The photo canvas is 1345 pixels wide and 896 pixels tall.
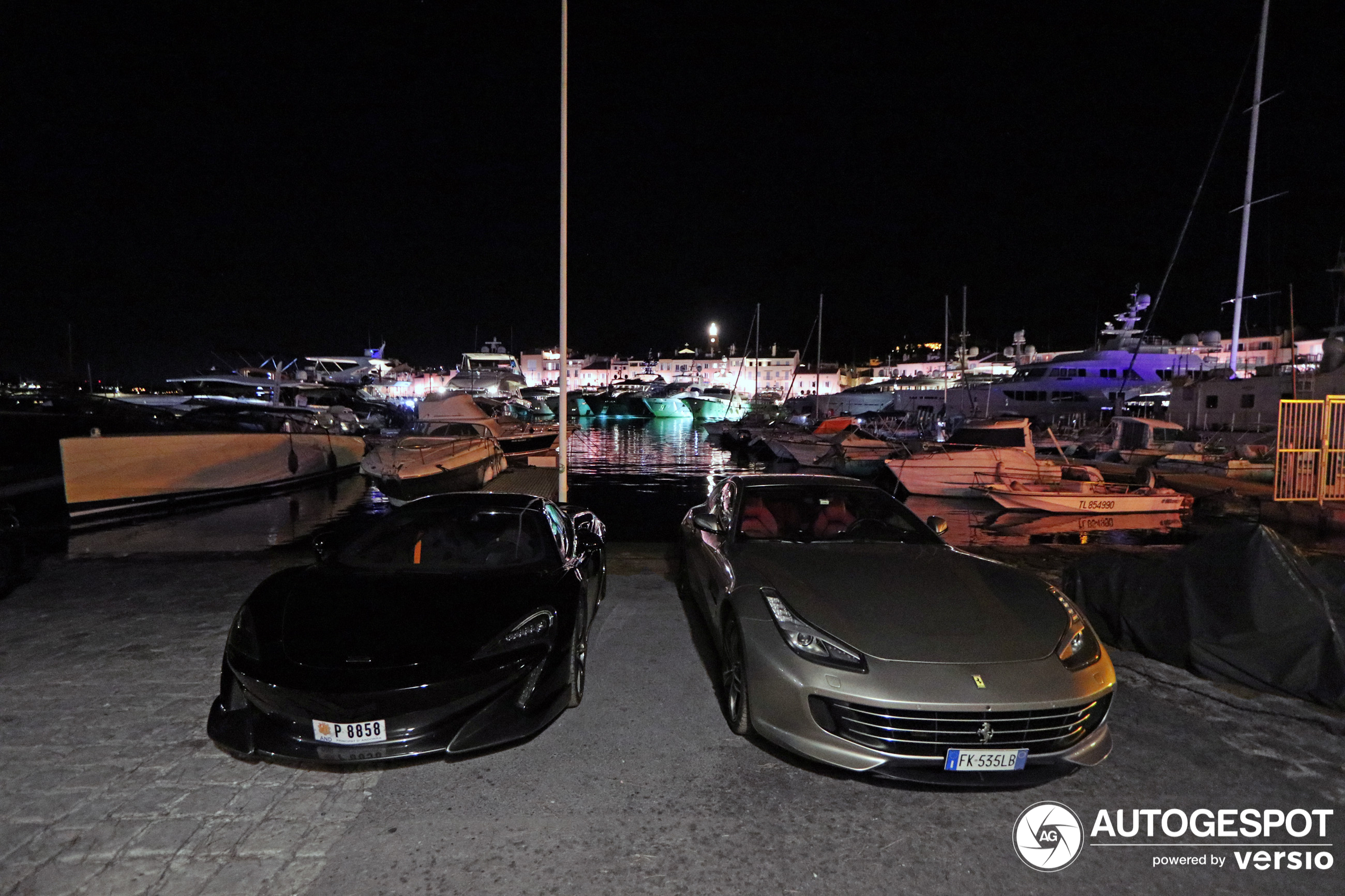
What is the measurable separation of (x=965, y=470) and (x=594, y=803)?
1804cm

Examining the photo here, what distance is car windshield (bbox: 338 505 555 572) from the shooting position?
467 cm

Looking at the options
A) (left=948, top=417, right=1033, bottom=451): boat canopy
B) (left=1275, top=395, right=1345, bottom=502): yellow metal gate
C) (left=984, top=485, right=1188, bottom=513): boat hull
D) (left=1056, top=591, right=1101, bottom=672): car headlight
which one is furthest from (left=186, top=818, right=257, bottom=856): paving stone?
(left=948, top=417, right=1033, bottom=451): boat canopy

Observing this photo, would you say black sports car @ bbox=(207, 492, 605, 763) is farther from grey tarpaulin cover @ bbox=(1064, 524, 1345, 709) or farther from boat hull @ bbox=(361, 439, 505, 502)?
boat hull @ bbox=(361, 439, 505, 502)

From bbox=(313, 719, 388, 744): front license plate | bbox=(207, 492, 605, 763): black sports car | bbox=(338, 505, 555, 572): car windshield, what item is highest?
bbox=(338, 505, 555, 572): car windshield

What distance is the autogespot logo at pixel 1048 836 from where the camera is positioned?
113 inches

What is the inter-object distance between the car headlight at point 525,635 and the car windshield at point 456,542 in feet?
2.47

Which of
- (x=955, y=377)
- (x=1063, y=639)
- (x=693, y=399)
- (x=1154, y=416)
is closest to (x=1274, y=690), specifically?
(x=1063, y=639)

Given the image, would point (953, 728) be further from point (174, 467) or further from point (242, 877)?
point (174, 467)

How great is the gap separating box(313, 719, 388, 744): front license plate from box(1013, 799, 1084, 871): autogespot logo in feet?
9.80

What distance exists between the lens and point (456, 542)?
5113mm

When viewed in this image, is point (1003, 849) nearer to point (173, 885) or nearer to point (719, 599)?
point (719, 599)

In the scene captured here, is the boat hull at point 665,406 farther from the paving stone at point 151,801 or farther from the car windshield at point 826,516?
the paving stone at point 151,801

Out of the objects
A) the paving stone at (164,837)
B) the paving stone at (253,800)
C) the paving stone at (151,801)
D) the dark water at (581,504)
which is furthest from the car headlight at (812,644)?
the dark water at (581,504)

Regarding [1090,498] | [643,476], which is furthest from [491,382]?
[1090,498]
